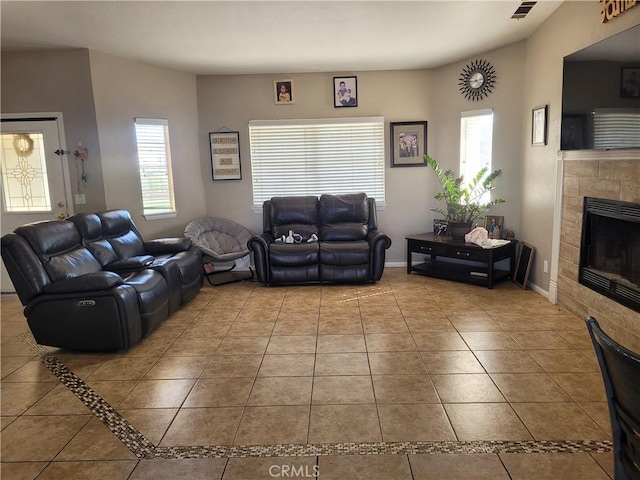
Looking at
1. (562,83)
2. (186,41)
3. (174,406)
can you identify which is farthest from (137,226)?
(562,83)

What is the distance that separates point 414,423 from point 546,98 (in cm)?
350

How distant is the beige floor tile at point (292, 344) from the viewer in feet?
11.1

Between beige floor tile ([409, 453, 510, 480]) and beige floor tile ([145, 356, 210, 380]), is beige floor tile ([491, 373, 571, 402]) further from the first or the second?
beige floor tile ([145, 356, 210, 380])

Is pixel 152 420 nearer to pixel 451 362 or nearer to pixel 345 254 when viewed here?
pixel 451 362

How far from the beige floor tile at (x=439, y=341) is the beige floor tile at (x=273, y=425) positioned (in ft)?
4.08

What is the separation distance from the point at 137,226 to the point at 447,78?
14.3 ft

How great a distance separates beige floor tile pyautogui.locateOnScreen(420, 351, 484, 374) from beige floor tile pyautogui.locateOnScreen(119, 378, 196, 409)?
1.66m

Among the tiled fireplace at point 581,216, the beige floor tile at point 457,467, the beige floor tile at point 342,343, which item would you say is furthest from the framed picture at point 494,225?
the beige floor tile at point 457,467

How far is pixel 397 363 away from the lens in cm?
310

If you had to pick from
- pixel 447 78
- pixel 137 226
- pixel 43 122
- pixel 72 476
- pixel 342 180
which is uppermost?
pixel 447 78

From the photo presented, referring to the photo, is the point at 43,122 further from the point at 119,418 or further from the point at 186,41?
the point at 119,418

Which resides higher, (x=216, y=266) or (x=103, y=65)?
(x=103, y=65)

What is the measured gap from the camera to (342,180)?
20.0 feet

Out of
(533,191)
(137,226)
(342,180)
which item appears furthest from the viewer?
(342,180)
